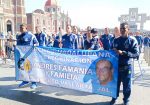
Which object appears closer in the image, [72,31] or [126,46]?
[126,46]

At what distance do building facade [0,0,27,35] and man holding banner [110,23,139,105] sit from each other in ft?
157

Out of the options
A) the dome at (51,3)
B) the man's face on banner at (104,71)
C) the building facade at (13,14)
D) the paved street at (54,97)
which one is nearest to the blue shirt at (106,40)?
the paved street at (54,97)

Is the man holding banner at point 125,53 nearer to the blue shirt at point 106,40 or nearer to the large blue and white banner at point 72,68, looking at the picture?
the large blue and white banner at point 72,68

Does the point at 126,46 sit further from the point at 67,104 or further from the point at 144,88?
the point at 144,88

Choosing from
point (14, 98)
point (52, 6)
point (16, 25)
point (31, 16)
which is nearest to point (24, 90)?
point (14, 98)

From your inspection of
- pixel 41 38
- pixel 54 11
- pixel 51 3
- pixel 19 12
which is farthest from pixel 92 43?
pixel 51 3

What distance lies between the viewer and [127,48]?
575 cm

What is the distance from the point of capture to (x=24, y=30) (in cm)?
809

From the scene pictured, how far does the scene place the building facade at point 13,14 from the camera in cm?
5366

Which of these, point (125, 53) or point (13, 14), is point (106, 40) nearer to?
point (125, 53)

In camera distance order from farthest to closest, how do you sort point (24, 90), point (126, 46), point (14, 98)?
1. point (24, 90)
2. point (14, 98)
3. point (126, 46)

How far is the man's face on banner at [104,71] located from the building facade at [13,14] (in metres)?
47.5

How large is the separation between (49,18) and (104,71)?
273 ft

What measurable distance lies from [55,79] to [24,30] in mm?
2204
